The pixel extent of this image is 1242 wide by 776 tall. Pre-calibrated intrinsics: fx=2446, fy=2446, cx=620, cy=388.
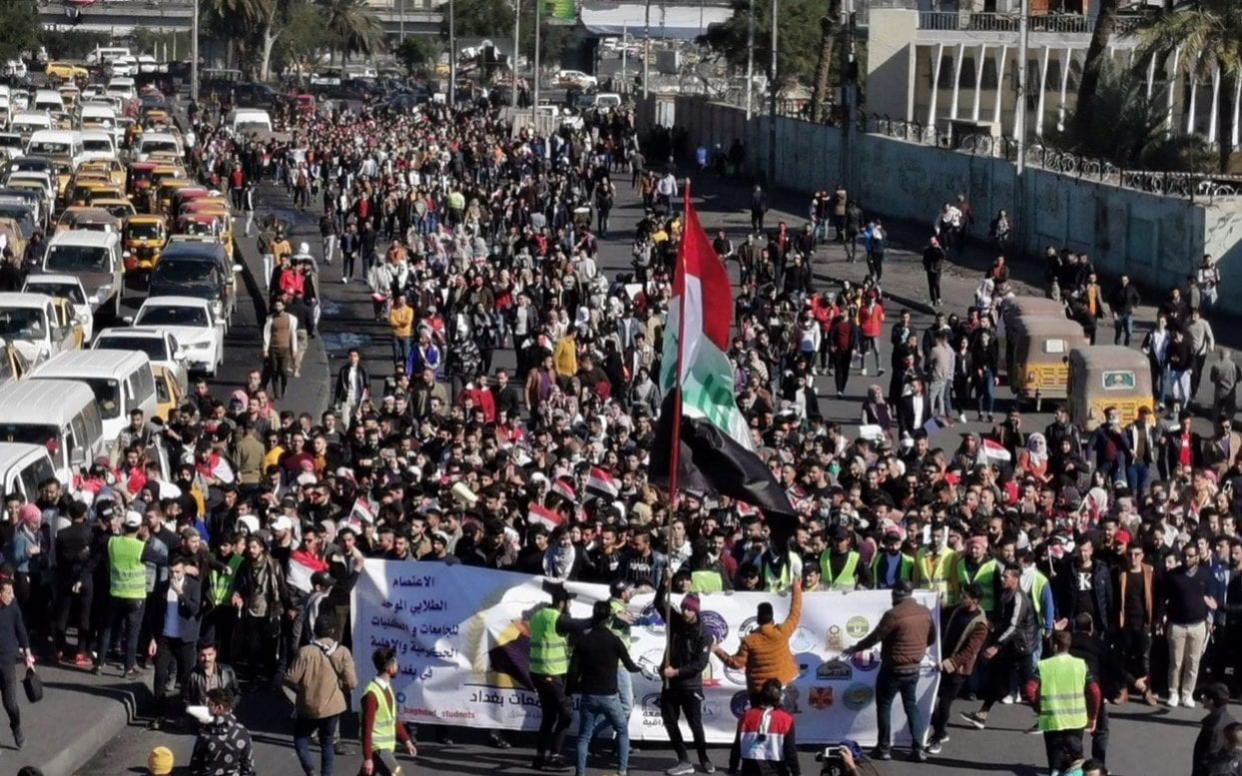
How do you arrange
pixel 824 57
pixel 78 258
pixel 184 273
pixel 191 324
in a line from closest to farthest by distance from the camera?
1. pixel 191 324
2. pixel 184 273
3. pixel 78 258
4. pixel 824 57

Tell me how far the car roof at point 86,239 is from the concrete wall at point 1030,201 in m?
18.1

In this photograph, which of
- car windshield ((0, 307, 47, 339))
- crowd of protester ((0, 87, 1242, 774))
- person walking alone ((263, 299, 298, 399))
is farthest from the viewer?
car windshield ((0, 307, 47, 339))

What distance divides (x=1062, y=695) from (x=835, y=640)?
6.19ft

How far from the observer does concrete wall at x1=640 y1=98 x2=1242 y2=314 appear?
137ft

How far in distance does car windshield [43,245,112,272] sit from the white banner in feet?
82.0

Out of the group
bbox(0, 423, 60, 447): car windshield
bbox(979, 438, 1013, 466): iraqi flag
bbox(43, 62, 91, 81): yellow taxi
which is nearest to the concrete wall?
bbox(979, 438, 1013, 466): iraqi flag

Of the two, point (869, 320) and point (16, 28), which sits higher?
point (869, 320)

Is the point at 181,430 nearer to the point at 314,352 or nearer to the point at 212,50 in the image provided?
the point at 314,352

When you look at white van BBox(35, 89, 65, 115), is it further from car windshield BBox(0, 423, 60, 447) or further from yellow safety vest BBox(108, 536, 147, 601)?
yellow safety vest BBox(108, 536, 147, 601)

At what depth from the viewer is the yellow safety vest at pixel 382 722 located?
1455cm

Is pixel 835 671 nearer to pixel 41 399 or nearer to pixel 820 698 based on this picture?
pixel 820 698

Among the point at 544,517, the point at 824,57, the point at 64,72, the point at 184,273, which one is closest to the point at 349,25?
the point at 64,72

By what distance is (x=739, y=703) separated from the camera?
16625 millimetres

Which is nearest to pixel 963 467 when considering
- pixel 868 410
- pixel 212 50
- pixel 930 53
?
pixel 868 410
